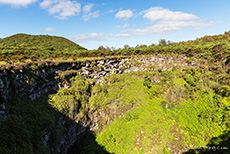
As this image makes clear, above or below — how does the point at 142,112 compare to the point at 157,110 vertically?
below

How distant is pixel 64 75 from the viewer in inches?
836

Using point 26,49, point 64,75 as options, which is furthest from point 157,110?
point 26,49

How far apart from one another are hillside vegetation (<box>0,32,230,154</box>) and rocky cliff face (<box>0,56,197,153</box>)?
82 centimetres

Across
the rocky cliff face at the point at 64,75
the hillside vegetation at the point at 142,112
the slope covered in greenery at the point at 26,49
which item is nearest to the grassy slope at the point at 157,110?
the hillside vegetation at the point at 142,112

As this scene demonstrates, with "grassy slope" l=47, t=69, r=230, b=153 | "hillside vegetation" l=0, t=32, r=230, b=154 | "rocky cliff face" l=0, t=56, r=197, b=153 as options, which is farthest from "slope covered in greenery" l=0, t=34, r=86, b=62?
"grassy slope" l=47, t=69, r=230, b=153

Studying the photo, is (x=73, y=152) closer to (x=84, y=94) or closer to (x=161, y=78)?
(x=84, y=94)

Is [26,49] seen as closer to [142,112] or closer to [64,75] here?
[64,75]

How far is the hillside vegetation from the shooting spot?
13.3m

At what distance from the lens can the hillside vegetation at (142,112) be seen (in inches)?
522

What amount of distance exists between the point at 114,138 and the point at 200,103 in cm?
1777

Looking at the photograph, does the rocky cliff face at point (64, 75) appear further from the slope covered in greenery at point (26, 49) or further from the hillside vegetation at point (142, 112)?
the slope covered in greenery at point (26, 49)

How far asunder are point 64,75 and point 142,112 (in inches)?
615

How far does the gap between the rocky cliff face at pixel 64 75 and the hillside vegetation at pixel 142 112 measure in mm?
823

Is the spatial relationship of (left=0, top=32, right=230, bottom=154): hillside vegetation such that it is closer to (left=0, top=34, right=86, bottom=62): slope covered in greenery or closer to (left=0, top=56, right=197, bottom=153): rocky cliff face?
(left=0, top=56, right=197, bottom=153): rocky cliff face
